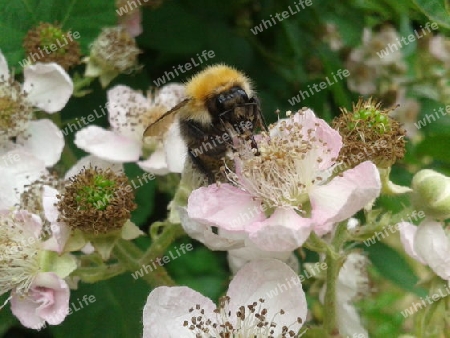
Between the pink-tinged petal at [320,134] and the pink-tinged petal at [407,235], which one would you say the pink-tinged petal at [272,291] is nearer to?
the pink-tinged petal at [320,134]

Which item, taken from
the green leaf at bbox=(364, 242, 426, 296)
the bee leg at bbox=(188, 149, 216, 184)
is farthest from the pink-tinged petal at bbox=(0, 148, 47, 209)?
the green leaf at bbox=(364, 242, 426, 296)

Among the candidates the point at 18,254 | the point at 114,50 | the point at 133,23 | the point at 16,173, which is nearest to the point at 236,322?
the point at 18,254

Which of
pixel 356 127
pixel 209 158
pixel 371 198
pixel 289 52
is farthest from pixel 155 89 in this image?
pixel 371 198

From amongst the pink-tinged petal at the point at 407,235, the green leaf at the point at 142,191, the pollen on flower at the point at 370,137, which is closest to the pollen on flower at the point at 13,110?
the green leaf at the point at 142,191

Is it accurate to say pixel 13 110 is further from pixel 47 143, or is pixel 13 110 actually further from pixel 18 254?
pixel 18 254

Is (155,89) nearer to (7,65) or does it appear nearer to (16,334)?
(7,65)

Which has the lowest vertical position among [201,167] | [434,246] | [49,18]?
[434,246]
